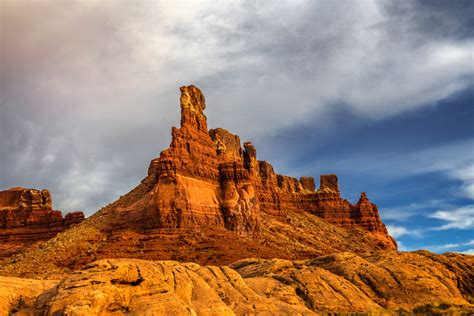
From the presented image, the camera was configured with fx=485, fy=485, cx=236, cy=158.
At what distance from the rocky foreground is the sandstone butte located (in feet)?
0.22

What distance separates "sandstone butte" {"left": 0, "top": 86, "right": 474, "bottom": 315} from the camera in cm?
1862

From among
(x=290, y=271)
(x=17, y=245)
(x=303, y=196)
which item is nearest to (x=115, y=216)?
(x=17, y=245)

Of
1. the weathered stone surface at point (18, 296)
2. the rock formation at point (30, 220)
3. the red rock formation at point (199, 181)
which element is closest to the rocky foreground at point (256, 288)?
the weathered stone surface at point (18, 296)

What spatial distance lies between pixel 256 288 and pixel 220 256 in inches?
1296

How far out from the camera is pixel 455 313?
2428 cm

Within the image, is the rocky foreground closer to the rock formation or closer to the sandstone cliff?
the sandstone cliff

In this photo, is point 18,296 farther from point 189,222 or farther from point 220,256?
point 189,222

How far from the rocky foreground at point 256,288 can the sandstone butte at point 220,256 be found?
0.07 m

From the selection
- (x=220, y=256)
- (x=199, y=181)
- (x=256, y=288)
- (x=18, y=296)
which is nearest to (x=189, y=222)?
(x=199, y=181)

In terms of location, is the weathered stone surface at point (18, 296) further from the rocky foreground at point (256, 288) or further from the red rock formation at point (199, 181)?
the red rock formation at point (199, 181)

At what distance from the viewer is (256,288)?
2495 cm

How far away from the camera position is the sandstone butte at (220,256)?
18.6 meters

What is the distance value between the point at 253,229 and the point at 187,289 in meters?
58.9

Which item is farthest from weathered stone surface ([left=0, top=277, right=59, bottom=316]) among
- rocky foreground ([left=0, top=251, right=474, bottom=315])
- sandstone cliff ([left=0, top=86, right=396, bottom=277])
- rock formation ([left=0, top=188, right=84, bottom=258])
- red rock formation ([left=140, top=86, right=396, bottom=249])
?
rock formation ([left=0, top=188, right=84, bottom=258])
